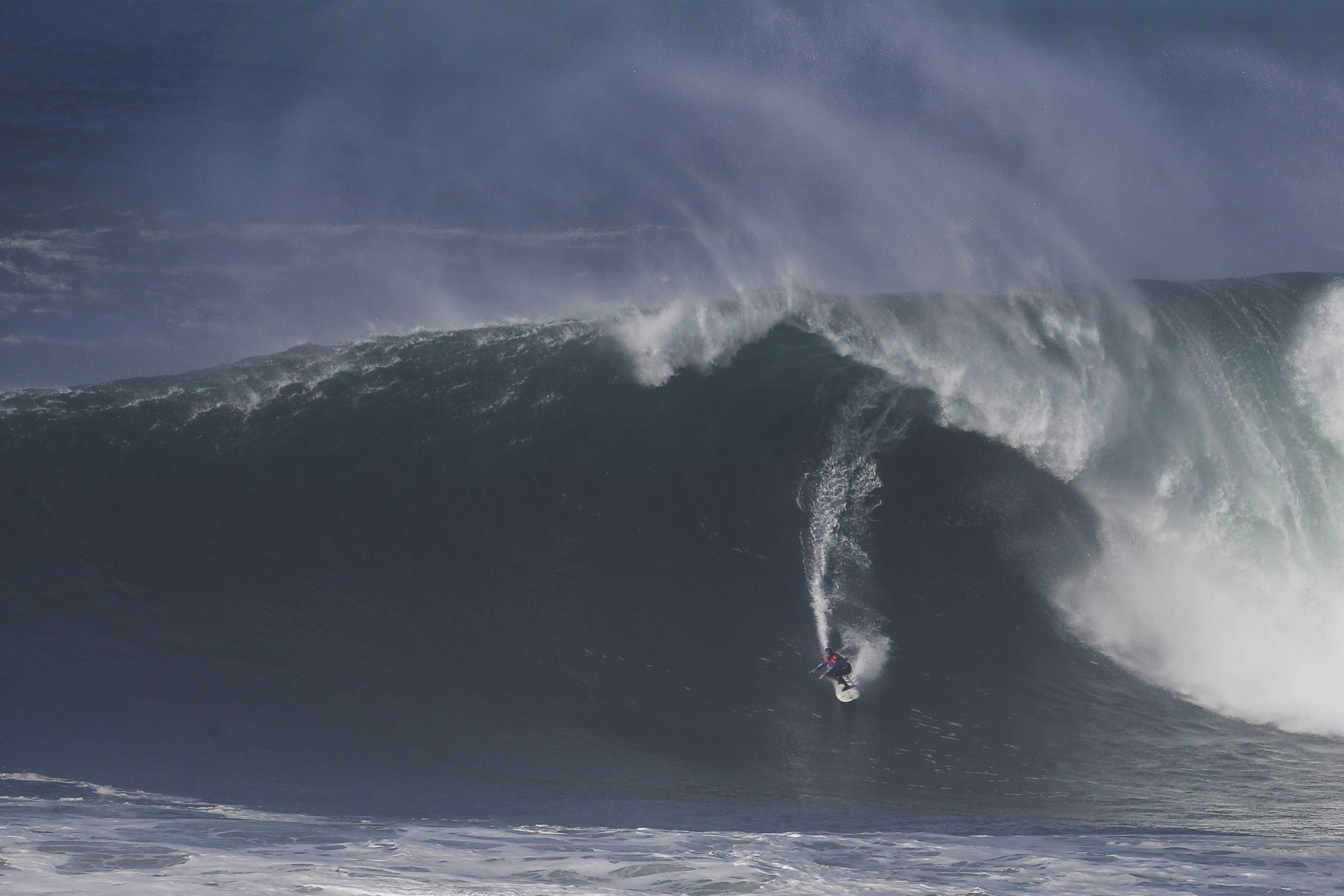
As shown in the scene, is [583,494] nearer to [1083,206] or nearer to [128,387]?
[128,387]

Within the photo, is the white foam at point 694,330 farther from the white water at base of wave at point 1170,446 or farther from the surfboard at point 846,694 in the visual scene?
the surfboard at point 846,694

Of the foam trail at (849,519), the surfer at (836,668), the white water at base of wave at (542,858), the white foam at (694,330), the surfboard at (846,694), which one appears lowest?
the white water at base of wave at (542,858)

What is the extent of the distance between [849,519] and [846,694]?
2.70 meters

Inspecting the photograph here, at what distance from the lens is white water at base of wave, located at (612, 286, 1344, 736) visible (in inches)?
556

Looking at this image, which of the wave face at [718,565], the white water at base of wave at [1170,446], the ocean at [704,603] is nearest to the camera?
the ocean at [704,603]

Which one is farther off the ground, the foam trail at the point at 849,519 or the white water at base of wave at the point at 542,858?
the foam trail at the point at 849,519

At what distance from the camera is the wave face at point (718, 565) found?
38.4 ft

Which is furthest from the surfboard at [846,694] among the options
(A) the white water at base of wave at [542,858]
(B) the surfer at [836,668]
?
(A) the white water at base of wave at [542,858]

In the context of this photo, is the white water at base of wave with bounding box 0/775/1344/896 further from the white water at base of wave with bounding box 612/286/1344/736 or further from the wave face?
the white water at base of wave with bounding box 612/286/1344/736

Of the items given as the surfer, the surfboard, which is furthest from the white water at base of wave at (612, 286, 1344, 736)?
the surfboard

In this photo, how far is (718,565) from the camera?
1415cm

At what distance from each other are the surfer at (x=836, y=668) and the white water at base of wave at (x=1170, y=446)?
783 millimetres

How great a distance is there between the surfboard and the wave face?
97 millimetres

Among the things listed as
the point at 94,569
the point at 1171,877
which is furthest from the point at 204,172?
the point at 1171,877
